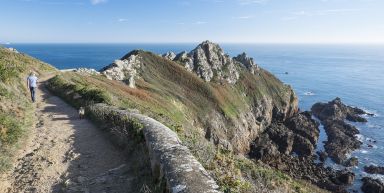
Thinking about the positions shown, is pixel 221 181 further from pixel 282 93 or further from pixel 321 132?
pixel 282 93

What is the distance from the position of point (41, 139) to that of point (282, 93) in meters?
96.5

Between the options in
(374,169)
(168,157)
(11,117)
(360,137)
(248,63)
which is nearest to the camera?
(168,157)

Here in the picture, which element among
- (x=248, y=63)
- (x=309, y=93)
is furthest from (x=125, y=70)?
(x=309, y=93)

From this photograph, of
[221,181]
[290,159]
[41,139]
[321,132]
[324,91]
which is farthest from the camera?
[324,91]

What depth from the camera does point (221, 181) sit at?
38.7 ft

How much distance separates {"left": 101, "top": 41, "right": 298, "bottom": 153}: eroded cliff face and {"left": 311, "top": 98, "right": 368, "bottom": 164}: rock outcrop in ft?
34.2

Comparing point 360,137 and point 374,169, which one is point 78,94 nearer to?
point 374,169

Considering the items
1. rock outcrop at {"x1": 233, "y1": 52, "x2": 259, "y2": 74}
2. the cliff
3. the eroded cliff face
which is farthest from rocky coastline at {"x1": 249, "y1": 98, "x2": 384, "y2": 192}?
rock outcrop at {"x1": 233, "y1": 52, "x2": 259, "y2": 74}

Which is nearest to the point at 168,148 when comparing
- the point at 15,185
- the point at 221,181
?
the point at 221,181

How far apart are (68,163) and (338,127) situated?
91.1m

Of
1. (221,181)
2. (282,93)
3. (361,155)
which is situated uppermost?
(221,181)

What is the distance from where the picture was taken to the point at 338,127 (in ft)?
314

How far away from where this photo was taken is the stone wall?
409 inches

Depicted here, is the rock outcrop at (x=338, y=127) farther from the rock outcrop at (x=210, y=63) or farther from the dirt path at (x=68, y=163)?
the dirt path at (x=68, y=163)
